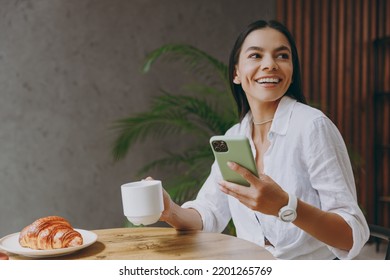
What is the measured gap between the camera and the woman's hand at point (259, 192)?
97 cm

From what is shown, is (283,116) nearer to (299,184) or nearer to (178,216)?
(299,184)

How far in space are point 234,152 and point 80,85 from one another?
177cm

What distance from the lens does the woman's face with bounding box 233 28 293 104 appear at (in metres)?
1.23

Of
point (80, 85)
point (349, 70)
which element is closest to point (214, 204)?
point (80, 85)

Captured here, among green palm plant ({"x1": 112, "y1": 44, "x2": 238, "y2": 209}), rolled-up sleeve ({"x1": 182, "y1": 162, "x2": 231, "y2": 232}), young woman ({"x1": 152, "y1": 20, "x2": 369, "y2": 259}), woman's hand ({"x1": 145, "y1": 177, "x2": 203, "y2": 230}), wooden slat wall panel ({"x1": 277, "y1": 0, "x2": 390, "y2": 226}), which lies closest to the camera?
young woman ({"x1": 152, "y1": 20, "x2": 369, "y2": 259})

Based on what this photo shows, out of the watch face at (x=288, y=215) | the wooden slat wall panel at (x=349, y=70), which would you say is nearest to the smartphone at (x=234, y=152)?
the watch face at (x=288, y=215)

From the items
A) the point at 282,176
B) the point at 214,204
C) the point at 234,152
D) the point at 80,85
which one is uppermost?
the point at 80,85

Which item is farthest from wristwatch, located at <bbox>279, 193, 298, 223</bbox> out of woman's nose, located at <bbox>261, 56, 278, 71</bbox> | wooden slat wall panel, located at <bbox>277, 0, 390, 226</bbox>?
wooden slat wall panel, located at <bbox>277, 0, 390, 226</bbox>

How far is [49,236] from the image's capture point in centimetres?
98

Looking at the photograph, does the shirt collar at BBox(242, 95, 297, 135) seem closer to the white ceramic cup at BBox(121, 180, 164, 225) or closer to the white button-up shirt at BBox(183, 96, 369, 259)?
the white button-up shirt at BBox(183, 96, 369, 259)

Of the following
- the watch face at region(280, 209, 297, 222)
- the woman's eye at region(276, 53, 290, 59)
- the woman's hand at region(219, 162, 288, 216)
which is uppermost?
the woman's eye at region(276, 53, 290, 59)

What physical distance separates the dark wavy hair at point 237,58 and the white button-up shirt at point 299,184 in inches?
1.4

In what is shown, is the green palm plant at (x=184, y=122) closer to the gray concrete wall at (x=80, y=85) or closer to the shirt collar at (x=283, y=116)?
the gray concrete wall at (x=80, y=85)
